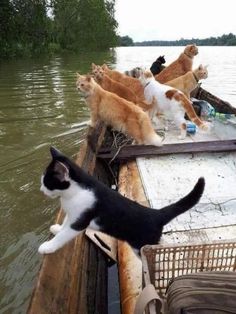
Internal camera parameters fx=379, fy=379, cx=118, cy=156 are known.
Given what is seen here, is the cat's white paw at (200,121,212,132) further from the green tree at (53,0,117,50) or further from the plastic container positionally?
the green tree at (53,0,117,50)

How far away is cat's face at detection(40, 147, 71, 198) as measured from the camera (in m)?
2.21

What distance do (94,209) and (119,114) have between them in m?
2.53

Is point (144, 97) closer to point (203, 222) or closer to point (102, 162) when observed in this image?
point (102, 162)

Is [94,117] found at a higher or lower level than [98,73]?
lower

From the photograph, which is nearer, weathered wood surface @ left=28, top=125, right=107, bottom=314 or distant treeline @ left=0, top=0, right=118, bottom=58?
weathered wood surface @ left=28, top=125, right=107, bottom=314

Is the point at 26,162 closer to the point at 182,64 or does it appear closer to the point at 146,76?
the point at 146,76

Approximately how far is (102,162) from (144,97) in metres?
1.65

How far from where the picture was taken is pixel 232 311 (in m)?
1.60

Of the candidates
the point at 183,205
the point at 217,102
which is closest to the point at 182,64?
the point at 217,102

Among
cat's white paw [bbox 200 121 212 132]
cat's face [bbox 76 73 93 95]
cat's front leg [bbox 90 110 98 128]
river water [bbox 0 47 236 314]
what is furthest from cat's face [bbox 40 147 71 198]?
cat's white paw [bbox 200 121 212 132]

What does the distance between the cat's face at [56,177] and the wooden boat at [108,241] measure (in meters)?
0.41

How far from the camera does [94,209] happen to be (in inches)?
92.4

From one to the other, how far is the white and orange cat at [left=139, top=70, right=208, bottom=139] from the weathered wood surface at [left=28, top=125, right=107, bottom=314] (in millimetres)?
2483

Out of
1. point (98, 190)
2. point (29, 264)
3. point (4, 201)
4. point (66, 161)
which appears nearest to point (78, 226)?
point (98, 190)
